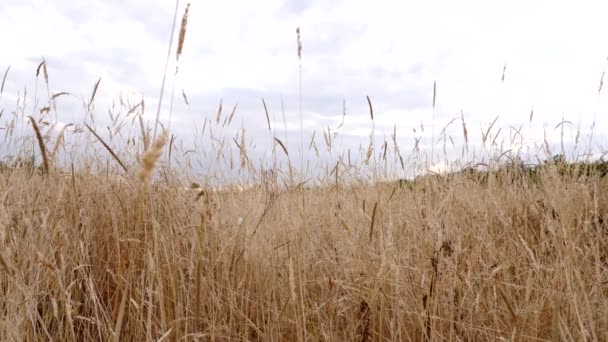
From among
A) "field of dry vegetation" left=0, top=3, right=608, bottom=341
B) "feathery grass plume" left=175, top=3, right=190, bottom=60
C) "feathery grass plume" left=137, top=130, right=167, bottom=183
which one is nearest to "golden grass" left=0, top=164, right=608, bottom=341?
"field of dry vegetation" left=0, top=3, right=608, bottom=341

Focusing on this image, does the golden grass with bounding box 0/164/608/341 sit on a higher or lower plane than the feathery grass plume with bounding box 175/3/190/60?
lower

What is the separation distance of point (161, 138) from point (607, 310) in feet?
5.94

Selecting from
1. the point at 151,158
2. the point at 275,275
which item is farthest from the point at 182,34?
the point at 275,275

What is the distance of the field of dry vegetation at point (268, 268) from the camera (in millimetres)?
1544

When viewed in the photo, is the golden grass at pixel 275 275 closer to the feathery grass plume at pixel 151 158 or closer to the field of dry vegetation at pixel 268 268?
the field of dry vegetation at pixel 268 268

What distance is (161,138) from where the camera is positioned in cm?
61

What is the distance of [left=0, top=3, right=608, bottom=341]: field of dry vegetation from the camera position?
154cm

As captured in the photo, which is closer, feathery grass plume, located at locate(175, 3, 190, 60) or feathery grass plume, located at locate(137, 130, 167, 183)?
feathery grass plume, located at locate(137, 130, 167, 183)

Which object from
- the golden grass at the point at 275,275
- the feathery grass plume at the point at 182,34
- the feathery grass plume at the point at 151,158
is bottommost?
the golden grass at the point at 275,275

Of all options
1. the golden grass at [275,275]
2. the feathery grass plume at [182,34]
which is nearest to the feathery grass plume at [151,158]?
the feathery grass plume at [182,34]

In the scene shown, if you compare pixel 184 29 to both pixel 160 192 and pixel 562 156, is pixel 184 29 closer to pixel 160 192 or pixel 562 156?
pixel 160 192

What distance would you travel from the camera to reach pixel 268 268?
203 cm

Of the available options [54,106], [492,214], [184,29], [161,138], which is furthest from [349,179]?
[161,138]

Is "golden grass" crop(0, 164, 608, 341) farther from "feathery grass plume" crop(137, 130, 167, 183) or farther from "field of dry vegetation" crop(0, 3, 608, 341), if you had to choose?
"feathery grass plume" crop(137, 130, 167, 183)
